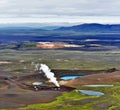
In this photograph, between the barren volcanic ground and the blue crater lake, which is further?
the blue crater lake

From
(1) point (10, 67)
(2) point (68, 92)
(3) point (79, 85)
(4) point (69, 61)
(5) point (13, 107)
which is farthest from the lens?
(4) point (69, 61)

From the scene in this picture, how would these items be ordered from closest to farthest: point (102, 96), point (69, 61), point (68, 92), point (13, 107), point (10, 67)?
point (13, 107) → point (102, 96) → point (68, 92) → point (10, 67) → point (69, 61)

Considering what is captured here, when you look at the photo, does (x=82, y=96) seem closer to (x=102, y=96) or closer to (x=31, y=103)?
(x=102, y=96)

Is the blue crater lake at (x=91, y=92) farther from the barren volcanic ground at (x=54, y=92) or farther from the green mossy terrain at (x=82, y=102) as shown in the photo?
the green mossy terrain at (x=82, y=102)

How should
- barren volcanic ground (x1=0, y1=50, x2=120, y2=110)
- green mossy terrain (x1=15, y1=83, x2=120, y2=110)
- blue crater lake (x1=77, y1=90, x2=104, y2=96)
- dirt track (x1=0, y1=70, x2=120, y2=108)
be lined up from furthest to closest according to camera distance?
blue crater lake (x1=77, y1=90, x2=104, y2=96)
dirt track (x1=0, y1=70, x2=120, y2=108)
barren volcanic ground (x1=0, y1=50, x2=120, y2=110)
green mossy terrain (x1=15, y1=83, x2=120, y2=110)

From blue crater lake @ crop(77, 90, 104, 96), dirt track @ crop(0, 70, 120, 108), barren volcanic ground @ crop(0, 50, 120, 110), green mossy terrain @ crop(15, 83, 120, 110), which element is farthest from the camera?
blue crater lake @ crop(77, 90, 104, 96)

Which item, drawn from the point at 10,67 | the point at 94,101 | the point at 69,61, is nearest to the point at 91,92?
the point at 94,101

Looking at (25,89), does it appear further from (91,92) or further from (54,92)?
(91,92)

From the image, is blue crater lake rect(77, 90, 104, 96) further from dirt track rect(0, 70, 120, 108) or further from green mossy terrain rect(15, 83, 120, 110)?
dirt track rect(0, 70, 120, 108)

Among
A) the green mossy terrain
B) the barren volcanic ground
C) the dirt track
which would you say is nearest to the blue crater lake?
the barren volcanic ground

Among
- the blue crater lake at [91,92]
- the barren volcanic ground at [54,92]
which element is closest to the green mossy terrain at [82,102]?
the barren volcanic ground at [54,92]

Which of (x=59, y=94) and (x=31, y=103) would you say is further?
(x=59, y=94)
